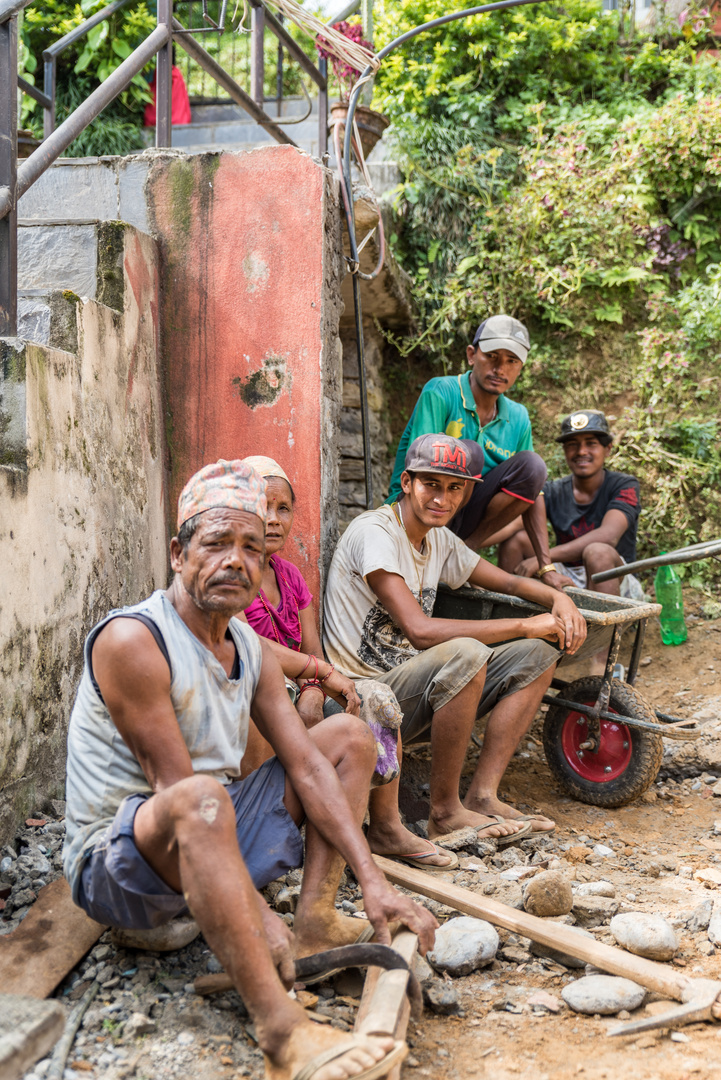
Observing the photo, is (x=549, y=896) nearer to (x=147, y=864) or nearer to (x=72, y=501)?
(x=147, y=864)

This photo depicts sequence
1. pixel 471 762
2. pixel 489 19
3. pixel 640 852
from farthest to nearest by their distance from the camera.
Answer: pixel 489 19 < pixel 471 762 < pixel 640 852

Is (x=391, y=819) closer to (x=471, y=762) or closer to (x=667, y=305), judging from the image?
(x=471, y=762)

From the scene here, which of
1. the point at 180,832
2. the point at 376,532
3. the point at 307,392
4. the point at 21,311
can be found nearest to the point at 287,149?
the point at 307,392

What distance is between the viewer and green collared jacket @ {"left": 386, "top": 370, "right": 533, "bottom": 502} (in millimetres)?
4520

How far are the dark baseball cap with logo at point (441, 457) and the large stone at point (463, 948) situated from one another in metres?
1.78

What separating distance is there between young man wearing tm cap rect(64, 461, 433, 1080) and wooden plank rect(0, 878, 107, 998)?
0.26 meters

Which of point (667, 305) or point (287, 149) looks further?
point (667, 305)

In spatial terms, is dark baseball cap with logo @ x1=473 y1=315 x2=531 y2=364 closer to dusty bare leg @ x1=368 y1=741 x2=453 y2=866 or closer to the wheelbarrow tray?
the wheelbarrow tray

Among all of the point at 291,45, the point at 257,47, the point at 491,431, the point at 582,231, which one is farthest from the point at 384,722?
the point at 582,231

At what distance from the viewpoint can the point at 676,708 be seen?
16.8 ft

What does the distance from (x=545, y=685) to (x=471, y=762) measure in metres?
0.90

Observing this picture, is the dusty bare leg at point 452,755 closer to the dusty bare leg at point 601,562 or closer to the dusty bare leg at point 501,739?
the dusty bare leg at point 501,739

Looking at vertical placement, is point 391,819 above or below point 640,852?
above

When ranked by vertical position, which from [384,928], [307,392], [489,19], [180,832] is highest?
[489,19]
